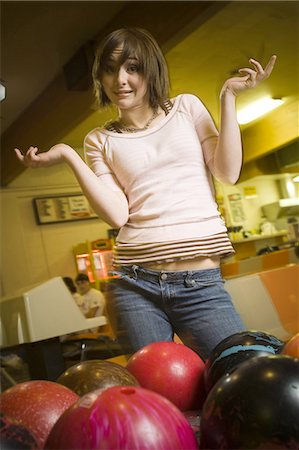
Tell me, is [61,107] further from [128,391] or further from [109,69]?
[128,391]

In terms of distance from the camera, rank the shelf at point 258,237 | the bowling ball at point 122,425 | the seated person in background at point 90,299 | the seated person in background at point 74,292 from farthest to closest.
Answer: the shelf at point 258,237 → the seated person in background at point 74,292 → the seated person in background at point 90,299 → the bowling ball at point 122,425

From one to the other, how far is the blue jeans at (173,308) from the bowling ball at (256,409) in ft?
1.03

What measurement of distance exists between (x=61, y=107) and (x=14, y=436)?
704mm

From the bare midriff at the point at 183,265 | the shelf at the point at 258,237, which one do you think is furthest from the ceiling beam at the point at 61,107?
the shelf at the point at 258,237

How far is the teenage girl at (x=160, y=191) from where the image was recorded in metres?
0.67

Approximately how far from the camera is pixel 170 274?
2.24 ft

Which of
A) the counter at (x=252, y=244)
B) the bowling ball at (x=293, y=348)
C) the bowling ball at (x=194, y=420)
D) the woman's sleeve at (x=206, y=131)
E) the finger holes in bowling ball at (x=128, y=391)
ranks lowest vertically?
the bowling ball at (x=194, y=420)

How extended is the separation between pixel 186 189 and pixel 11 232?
39cm

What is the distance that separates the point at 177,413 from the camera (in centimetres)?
34

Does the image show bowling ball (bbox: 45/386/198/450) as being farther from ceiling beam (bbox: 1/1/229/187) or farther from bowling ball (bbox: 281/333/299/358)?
ceiling beam (bbox: 1/1/229/187)

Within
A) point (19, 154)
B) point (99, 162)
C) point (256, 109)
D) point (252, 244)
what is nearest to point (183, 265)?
point (99, 162)

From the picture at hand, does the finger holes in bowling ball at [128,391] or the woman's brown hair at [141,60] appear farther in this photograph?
the woman's brown hair at [141,60]

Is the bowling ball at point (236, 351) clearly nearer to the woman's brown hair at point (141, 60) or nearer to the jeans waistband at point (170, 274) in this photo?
the jeans waistband at point (170, 274)

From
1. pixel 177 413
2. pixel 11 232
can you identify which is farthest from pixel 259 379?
pixel 11 232
